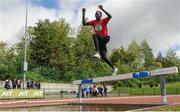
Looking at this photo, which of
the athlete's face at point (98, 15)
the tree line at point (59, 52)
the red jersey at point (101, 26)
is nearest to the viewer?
the red jersey at point (101, 26)

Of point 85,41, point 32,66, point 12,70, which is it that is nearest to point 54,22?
point 85,41

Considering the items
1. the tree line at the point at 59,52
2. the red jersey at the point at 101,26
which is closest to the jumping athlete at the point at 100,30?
the red jersey at the point at 101,26

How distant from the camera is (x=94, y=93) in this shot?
39.5 meters

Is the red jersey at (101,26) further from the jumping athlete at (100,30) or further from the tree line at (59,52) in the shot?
the tree line at (59,52)

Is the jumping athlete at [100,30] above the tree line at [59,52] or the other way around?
the other way around

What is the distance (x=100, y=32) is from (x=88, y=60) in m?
51.2

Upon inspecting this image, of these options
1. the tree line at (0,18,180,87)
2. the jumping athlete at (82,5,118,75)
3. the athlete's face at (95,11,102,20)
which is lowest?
the jumping athlete at (82,5,118,75)

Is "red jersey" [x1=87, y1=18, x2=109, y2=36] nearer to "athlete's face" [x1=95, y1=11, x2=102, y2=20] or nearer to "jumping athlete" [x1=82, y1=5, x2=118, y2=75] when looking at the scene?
"jumping athlete" [x1=82, y1=5, x2=118, y2=75]

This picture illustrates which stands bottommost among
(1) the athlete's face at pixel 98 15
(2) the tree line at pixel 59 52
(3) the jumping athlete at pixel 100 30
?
(3) the jumping athlete at pixel 100 30

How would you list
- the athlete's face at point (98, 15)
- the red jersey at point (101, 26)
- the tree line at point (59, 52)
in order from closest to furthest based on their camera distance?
1. the red jersey at point (101, 26)
2. the athlete's face at point (98, 15)
3. the tree line at point (59, 52)

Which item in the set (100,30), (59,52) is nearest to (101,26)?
(100,30)

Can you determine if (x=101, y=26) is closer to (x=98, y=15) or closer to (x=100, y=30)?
(x=100, y=30)

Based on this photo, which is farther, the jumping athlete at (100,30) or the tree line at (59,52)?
the tree line at (59,52)

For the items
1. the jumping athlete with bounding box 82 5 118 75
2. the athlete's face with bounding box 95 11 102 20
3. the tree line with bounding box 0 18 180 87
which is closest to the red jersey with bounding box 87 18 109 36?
the jumping athlete with bounding box 82 5 118 75
